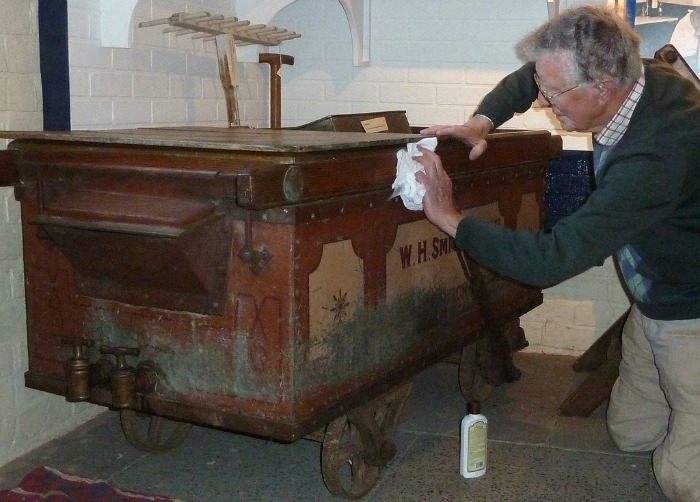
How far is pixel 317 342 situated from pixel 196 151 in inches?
22.1

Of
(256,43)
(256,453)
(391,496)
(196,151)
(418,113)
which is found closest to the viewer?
(196,151)

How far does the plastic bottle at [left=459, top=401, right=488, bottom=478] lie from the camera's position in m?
2.66

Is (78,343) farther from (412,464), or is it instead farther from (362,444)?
(412,464)

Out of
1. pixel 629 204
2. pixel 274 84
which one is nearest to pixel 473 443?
pixel 629 204

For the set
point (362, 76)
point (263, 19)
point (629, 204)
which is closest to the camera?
point (629, 204)

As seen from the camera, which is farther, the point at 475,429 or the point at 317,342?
the point at 475,429

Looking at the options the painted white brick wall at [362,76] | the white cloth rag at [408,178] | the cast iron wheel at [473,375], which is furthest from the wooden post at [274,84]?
the white cloth rag at [408,178]

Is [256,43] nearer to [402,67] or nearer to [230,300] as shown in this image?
[402,67]

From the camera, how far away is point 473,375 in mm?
3377

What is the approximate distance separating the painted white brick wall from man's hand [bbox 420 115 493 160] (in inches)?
44.9

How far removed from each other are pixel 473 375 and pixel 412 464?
0.65m

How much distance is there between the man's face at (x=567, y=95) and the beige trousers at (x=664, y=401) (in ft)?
2.28

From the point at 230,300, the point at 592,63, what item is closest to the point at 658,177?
the point at 592,63

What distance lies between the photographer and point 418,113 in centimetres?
417
